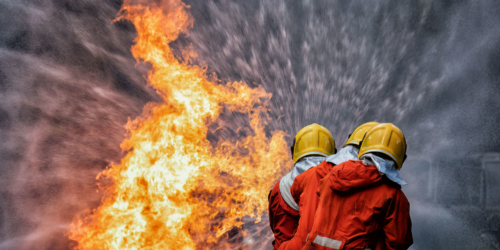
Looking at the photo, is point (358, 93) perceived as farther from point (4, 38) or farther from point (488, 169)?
point (4, 38)

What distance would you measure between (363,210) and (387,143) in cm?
62

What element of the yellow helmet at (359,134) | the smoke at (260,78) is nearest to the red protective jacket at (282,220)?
the yellow helmet at (359,134)

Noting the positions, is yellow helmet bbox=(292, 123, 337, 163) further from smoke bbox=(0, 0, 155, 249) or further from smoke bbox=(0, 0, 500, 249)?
smoke bbox=(0, 0, 155, 249)

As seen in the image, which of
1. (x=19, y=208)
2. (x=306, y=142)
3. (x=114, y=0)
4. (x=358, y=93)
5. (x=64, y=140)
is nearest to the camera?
(x=306, y=142)

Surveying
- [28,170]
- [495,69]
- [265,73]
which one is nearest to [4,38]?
[28,170]

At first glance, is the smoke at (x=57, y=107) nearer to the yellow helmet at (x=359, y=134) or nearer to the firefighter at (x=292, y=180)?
the firefighter at (x=292, y=180)

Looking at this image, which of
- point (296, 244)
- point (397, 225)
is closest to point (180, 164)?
point (296, 244)

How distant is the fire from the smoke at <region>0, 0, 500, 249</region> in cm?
60

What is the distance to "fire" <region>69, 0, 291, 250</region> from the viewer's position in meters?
4.32

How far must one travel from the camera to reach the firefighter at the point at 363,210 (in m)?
1.60

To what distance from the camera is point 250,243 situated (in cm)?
472

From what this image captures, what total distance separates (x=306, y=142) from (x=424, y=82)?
418 centimetres

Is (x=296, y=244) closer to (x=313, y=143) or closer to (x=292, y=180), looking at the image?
(x=292, y=180)

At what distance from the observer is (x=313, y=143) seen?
285 centimetres
